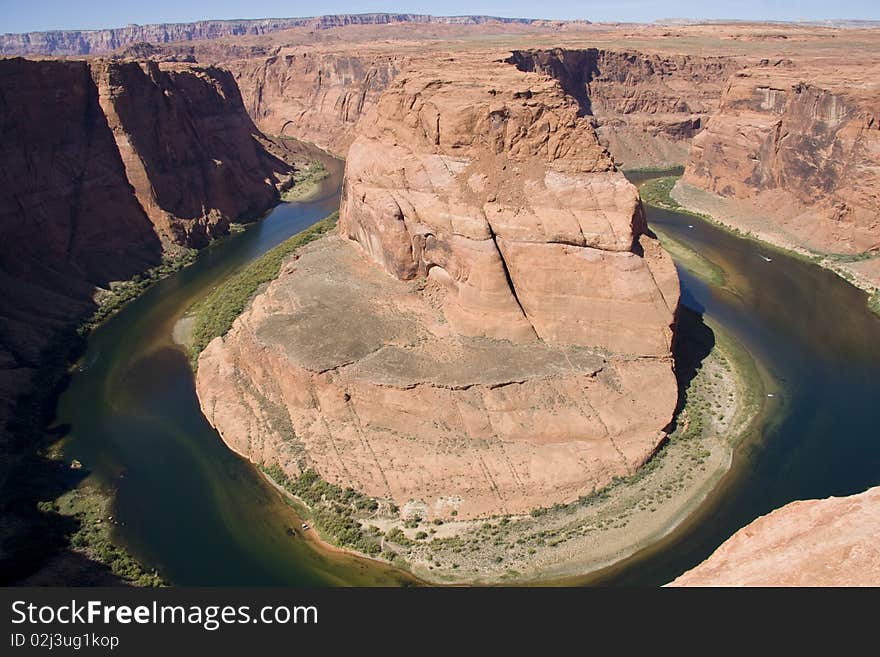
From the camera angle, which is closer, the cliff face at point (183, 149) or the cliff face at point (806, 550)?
the cliff face at point (806, 550)

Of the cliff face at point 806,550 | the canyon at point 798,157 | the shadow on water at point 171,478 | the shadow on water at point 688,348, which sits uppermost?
the canyon at point 798,157

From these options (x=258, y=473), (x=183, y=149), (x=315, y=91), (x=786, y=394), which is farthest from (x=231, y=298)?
(x=315, y=91)

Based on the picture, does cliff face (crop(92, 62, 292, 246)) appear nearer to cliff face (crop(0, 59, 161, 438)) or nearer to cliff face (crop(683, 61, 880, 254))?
cliff face (crop(0, 59, 161, 438))

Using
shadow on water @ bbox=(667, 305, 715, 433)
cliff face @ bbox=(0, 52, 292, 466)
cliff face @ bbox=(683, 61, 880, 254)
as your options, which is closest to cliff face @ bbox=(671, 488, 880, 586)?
shadow on water @ bbox=(667, 305, 715, 433)

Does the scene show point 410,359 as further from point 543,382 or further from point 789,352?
point 789,352

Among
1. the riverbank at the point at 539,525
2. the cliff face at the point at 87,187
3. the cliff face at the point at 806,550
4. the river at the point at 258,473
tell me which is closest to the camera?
the cliff face at the point at 806,550

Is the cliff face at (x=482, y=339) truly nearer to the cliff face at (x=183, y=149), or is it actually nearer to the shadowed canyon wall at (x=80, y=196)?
the shadowed canyon wall at (x=80, y=196)

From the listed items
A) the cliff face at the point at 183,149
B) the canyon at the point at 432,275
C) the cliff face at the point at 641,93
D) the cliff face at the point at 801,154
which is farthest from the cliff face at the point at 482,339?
the cliff face at the point at 641,93

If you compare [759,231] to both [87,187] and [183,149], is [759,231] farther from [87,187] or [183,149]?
[87,187]
